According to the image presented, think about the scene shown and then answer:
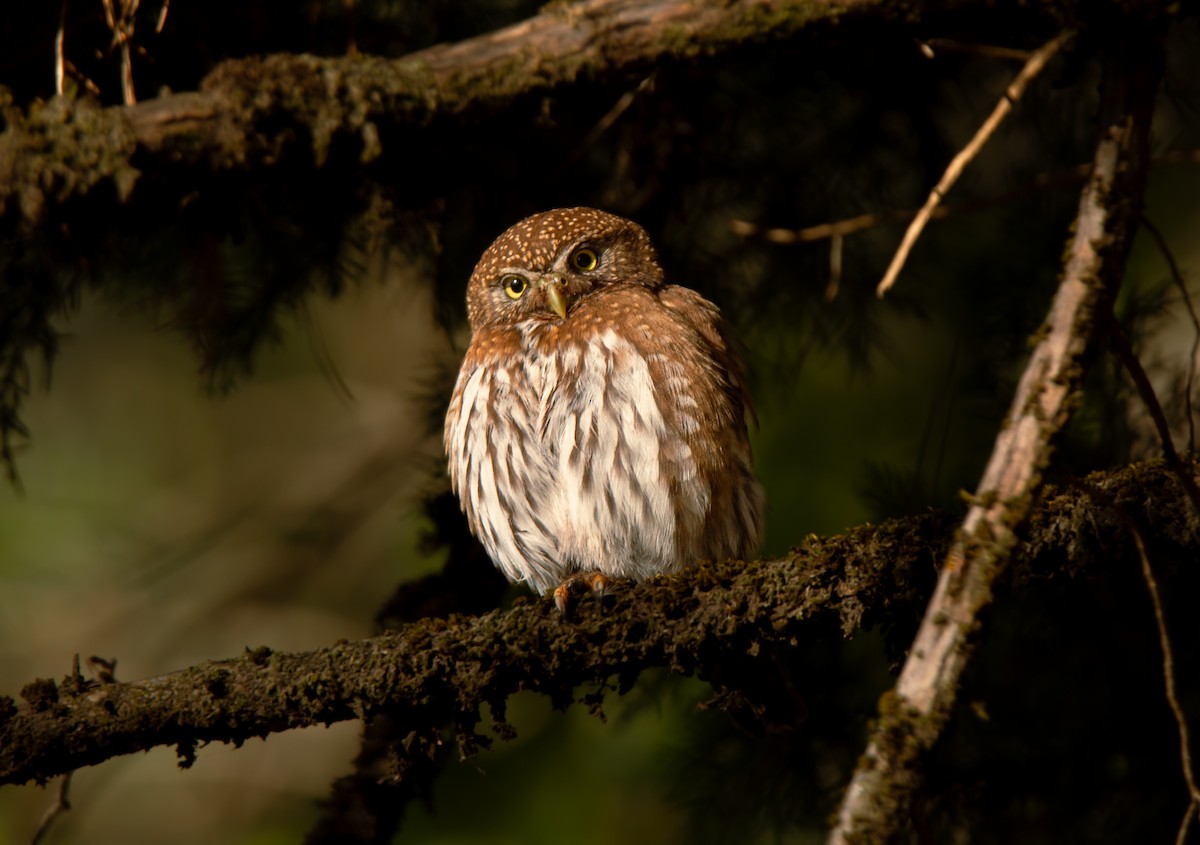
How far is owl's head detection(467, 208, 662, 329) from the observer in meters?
3.72

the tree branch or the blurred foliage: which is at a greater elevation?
the tree branch

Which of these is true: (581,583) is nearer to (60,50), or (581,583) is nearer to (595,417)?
(595,417)

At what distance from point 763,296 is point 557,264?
99 cm

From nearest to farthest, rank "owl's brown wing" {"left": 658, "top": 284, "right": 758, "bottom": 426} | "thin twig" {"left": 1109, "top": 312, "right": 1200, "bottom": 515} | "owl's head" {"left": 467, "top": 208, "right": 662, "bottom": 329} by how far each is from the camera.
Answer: "thin twig" {"left": 1109, "top": 312, "right": 1200, "bottom": 515}, "owl's brown wing" {"left": 658, "top": 284, "right": 758, "bottom": 426}, "owl's head" {"left": 467, "top": 208, "right": 662, "bottom": 329}

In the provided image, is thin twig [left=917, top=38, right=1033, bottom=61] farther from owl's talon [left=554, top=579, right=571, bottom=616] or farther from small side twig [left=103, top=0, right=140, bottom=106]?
small side twig [left=103, top=0, right=140, bottom=106]

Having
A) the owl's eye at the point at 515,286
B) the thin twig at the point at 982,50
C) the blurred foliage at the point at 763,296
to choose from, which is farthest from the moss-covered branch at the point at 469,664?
the owl's eye at the point at 515,286

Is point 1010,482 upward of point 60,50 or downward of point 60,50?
downward

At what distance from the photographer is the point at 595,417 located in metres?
3.32

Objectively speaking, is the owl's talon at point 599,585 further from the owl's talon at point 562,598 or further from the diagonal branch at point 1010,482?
the diagonal branch at point 1010,482

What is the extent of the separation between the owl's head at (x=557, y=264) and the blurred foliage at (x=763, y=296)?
28cm

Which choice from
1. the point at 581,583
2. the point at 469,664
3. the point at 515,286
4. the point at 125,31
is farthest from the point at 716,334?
the point at 125,31

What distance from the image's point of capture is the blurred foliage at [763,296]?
3619 mm

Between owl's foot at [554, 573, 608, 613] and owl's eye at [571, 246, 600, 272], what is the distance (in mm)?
1091

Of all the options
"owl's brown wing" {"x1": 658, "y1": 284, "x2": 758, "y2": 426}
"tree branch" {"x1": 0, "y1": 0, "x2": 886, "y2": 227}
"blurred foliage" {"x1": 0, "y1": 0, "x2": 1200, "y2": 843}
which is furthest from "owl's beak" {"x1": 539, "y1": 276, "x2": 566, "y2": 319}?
"tree branch" {"x1": 0, "y1": 0, "x2": 886, "y2": 227}
